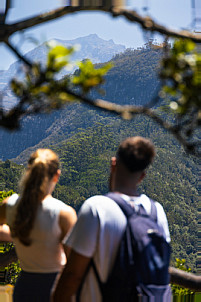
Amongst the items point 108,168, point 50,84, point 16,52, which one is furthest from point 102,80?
point 108,168

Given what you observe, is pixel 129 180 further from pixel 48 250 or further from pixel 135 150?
pixel 48 250

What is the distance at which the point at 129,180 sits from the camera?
146cm

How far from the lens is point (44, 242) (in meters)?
1.66

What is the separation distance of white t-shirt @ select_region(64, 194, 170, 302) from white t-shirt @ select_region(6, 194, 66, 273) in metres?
0.31

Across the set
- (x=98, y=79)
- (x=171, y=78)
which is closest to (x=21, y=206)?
(x=98, y=79)

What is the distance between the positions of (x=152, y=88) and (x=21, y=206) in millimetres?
83566

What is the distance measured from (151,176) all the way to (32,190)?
1894 inches

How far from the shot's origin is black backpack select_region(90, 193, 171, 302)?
1344mm

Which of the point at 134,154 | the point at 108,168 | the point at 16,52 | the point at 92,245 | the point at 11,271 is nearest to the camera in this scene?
the point at 16,52

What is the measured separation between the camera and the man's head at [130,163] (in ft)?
4.76

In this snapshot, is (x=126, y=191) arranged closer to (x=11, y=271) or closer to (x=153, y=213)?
(x=153, y=213)

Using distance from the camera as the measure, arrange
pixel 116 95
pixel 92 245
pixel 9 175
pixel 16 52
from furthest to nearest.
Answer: pixel 116 95, pixel 9 175, pixel 92 245, pixel 16 52

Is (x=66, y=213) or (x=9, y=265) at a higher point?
(x=66, y=213)

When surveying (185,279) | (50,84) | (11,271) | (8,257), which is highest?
(50,84)
